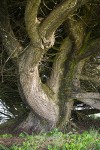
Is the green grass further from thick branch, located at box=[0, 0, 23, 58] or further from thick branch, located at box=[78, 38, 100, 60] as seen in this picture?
thick branch, located at box=[78, 38, 100, 60]

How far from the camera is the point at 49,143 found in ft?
20.3

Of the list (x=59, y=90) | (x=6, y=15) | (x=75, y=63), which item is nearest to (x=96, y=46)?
(x=75, y=63)

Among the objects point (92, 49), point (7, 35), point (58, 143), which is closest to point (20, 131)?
point (58, 143)

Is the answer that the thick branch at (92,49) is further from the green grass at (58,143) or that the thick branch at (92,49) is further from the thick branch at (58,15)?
the green grass at (58,143)

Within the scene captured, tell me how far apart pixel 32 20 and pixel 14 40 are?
125 cm

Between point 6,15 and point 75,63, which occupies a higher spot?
point 6,15

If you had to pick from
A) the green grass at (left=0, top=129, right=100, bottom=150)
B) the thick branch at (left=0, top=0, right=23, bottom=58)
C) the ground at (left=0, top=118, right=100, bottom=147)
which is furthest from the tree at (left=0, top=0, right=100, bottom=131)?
the green grass at (left=0, top=129, right=100, bottom=150)

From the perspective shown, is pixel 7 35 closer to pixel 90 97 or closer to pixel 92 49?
pixel 92 49

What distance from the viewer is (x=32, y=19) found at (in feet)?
20.0

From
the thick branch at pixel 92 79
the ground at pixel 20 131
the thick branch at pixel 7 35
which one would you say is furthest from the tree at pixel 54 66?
the ground at pixel 20 131

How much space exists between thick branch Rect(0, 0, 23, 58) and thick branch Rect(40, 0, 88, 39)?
0.90m

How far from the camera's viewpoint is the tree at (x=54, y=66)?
7167 millimetres

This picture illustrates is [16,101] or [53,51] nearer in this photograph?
[53,51]

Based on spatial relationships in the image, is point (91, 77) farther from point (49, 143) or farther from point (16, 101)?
point (49, 143)
